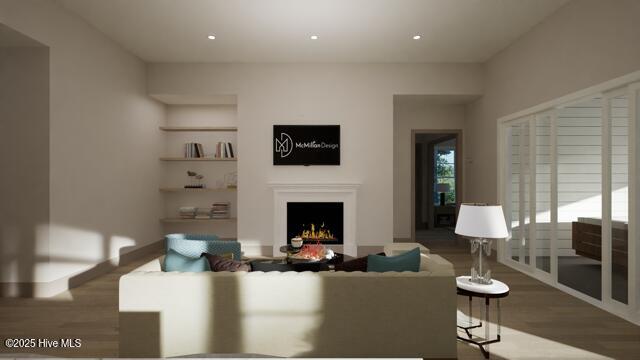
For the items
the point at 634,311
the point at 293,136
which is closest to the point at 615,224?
the point at 634,311

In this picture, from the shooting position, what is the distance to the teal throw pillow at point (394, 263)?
2.45m

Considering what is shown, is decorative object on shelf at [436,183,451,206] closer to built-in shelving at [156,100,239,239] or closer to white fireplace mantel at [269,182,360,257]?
white fireplace mantel at [269,182,360,257]

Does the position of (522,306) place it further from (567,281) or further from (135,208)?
(135,208)

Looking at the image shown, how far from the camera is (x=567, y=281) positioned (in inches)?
172

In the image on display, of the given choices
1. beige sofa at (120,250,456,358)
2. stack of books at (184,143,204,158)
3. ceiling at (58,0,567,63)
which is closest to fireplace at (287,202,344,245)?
stack of books at (184,143,204,158)

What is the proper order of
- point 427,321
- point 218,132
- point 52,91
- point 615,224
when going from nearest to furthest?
point 427,321 → point 615,224 → point 52,91 → point 218,132

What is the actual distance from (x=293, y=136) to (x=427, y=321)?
4247 mm

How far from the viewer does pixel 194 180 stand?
6738 mm

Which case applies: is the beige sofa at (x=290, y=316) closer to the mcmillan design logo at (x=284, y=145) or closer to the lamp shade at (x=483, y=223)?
the lamp shade at (x=483, y=223)

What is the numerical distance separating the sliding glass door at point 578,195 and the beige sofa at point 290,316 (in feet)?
7.98

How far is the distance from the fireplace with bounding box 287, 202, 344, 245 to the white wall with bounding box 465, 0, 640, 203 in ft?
8.74

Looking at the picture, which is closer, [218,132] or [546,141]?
[546,141]

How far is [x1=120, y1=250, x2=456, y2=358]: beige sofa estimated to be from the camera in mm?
2236

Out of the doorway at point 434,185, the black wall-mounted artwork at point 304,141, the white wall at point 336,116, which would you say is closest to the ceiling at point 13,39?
the white wall at point 336,116
